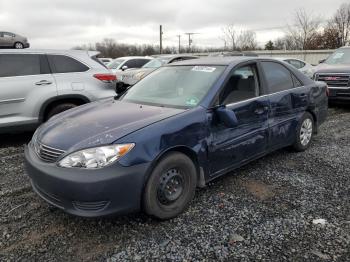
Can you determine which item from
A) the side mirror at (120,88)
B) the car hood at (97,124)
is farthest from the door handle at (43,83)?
the car hood at (97,124)

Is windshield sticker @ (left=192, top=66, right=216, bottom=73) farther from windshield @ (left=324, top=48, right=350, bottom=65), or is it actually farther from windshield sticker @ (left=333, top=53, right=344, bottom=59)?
windshield sticker @ (left=333, top=53, right=344, bottom=59)

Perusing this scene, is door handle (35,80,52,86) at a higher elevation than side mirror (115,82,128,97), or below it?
higher

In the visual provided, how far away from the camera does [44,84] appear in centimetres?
595

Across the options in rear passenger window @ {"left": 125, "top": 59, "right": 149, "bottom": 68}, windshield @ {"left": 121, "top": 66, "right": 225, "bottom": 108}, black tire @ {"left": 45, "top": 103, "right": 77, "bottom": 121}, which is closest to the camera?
windshield @ {"left": 121, "top": 66, "right": 225, "bottom": 108}

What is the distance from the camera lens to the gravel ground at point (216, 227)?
2.86 m

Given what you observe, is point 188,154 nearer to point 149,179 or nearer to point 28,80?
point 149,179

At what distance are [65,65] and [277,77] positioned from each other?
12.3 feet

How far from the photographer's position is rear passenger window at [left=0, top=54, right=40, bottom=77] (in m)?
5.81

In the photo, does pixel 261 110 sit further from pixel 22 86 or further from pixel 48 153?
pixel 22 86

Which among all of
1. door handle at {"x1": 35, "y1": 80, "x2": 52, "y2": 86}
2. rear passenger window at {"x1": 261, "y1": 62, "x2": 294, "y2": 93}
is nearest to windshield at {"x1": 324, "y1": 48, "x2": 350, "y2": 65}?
rear passenger window at {"x1": 261, "y1": 62, "x2": 294, "y2": 93}

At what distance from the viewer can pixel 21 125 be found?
5809 mm

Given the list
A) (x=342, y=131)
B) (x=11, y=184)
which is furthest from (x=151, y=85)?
(x=342, y=131)

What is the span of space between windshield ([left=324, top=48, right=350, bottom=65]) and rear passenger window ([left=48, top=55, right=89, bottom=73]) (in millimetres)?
7540

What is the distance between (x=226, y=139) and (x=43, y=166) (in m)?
1.90
